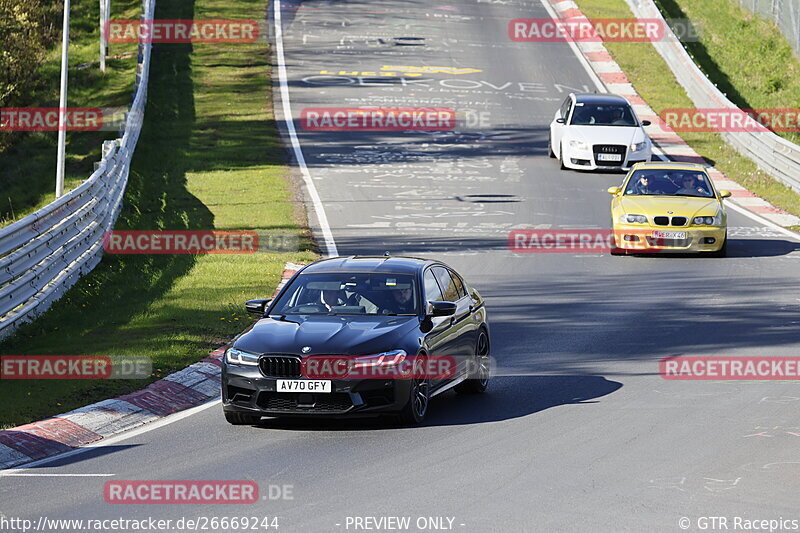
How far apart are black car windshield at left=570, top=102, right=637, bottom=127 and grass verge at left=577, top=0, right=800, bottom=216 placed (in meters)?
2.81

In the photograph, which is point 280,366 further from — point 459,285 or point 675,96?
point 675,96

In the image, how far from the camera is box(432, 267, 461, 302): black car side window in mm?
12742

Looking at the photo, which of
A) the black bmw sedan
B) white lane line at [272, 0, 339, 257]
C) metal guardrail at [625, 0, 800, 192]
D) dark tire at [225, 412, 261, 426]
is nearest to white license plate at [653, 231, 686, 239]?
white lane line at [272, 0, 339, 257]

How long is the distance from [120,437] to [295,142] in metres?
23.2

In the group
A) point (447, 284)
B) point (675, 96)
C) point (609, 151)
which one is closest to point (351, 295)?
point (447, 284)

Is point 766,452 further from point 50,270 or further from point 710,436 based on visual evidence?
point 50,270

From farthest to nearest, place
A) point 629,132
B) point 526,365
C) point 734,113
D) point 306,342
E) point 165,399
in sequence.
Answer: point 734,113 → point 629,132 → point 526,365 → point 165,399 → point 306,342

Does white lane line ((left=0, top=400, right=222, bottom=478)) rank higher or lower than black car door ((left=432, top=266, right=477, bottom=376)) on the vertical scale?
lower

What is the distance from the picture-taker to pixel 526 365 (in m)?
14.0

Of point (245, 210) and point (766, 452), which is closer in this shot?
point (766, 452)

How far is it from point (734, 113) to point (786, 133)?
139 inches

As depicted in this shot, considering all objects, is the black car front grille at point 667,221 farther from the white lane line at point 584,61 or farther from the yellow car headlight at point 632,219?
the white lane line at point 584,61

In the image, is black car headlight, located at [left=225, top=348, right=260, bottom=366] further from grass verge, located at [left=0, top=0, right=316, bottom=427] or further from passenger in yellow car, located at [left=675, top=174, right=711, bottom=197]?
passenger in yellow car, located at [left=675, top=174, right=711, bottom=197]

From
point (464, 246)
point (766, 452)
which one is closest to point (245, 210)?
point (464, 246)
